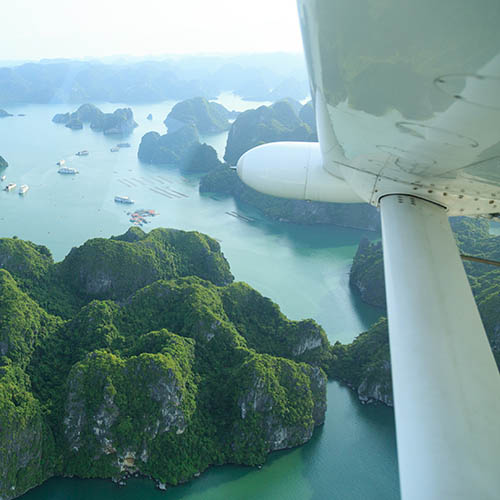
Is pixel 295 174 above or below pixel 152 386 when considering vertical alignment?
above

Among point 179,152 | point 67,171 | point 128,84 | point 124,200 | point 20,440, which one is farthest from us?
point 128,84

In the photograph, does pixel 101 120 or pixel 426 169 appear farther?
pixel 101 120

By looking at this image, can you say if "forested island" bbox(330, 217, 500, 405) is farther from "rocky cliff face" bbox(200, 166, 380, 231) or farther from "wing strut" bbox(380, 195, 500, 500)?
"wing strut" bbox(380, 195, 500, 500)

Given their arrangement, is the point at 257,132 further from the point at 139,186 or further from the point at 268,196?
the point at 268,196

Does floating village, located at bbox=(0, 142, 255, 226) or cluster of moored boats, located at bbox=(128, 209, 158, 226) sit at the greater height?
floating village, located at bbox=(0, 142, 255, 226)

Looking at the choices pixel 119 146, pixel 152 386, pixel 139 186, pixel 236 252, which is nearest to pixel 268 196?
pixel 236 252

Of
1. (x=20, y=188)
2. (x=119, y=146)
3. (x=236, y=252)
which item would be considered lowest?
(x=236, y=252)

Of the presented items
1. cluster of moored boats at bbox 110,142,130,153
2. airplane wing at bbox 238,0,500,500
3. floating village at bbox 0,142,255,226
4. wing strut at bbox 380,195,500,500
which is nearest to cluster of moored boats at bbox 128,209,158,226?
floating village at bbox 0,142,255,226
